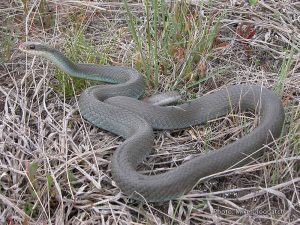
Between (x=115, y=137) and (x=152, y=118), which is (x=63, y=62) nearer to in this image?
(x=115, y=137)

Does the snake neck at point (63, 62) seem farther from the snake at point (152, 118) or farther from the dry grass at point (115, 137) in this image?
the dry grass at point (115, 137)

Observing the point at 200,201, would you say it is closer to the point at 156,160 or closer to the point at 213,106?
the point at 156,160

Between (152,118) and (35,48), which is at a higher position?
(35,48)

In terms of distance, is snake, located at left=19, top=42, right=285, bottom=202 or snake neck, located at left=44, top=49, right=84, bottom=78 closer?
snake, located at left=19, top=42, right=285, bottom=202

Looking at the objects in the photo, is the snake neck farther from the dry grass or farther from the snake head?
the dry grass

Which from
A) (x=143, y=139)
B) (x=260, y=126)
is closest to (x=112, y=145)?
(x=143, y=139)

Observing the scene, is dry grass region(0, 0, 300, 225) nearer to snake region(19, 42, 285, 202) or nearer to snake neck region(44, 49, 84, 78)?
snake region(19, 42, 285, 202)

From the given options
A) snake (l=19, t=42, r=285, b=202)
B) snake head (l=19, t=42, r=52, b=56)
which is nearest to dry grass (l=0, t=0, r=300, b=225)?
snake (l=19, t=42, r=285, b=202)

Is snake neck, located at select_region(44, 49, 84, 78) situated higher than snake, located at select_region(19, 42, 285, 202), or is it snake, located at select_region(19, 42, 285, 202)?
snake neck, located at select_region(44, 49, 84, 78)

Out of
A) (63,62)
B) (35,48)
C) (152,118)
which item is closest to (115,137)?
(152,118)
